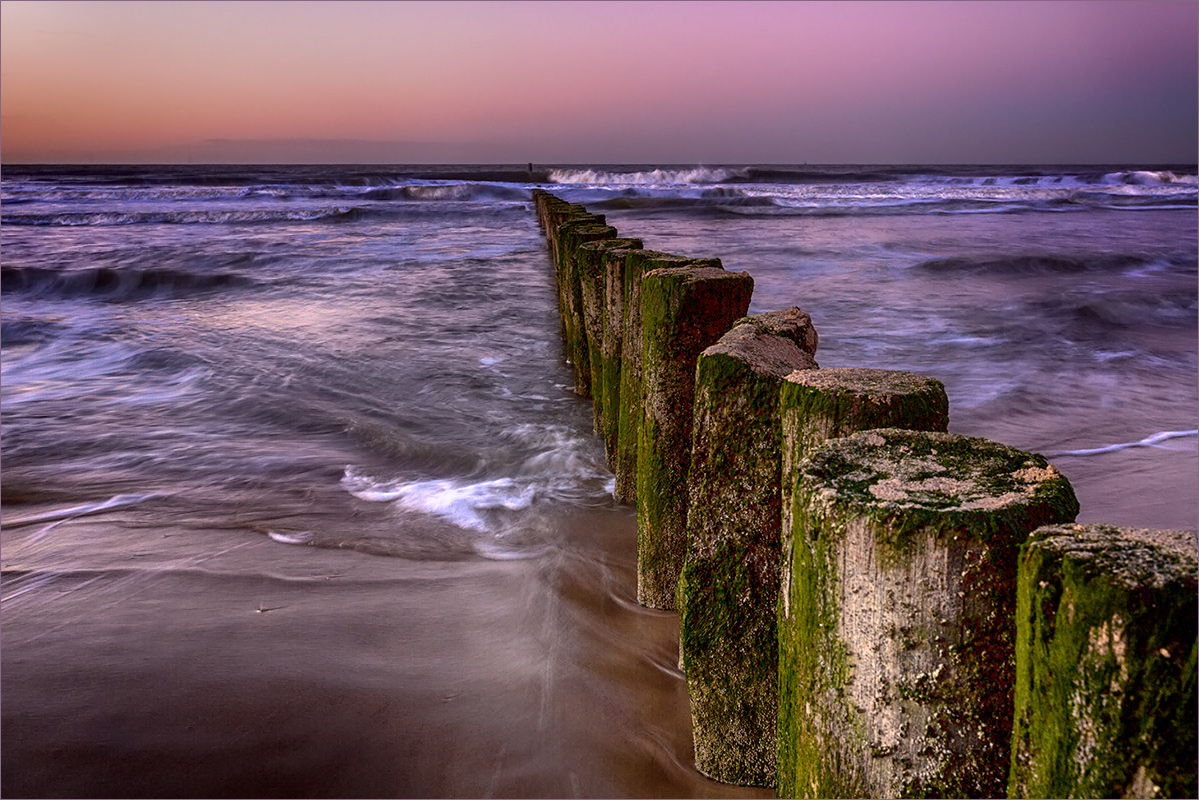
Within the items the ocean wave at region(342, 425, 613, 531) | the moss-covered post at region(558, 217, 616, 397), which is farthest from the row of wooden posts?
the moss-covered post at region(558, 217, 616, 397)

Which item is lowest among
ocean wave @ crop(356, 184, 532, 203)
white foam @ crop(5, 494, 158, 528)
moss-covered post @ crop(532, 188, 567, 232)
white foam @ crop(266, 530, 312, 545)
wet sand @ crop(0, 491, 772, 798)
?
wet sand @ crop(0, 491, 772, 798)

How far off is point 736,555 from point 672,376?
0.84 metres

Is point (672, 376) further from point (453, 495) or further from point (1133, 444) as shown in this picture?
point (1133, 444)

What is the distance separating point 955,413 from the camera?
6102 millimetres

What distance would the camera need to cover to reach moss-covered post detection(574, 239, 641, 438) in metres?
4.63

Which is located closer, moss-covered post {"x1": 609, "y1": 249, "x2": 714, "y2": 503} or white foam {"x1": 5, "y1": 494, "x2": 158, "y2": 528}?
moss-covered post {"x1": 609, "y1": 249, "x2": 714, "y2": 503}

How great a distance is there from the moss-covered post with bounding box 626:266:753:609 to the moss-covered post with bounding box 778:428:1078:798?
A: 56.3 inches

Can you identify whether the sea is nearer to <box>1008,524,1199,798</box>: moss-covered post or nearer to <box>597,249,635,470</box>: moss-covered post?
<box>597,249,635,470</box>: moss-covered post

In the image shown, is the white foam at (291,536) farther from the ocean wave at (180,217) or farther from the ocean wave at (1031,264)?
the ocean wave at (180,217)

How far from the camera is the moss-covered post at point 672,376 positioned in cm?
268

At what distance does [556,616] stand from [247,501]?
2.10 meters

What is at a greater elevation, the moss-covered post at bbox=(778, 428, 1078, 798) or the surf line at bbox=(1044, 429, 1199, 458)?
the moss-covered post at bbox=(778, 428, 1078, 798)

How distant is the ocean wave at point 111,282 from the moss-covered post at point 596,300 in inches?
371

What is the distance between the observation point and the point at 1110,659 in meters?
0.86
